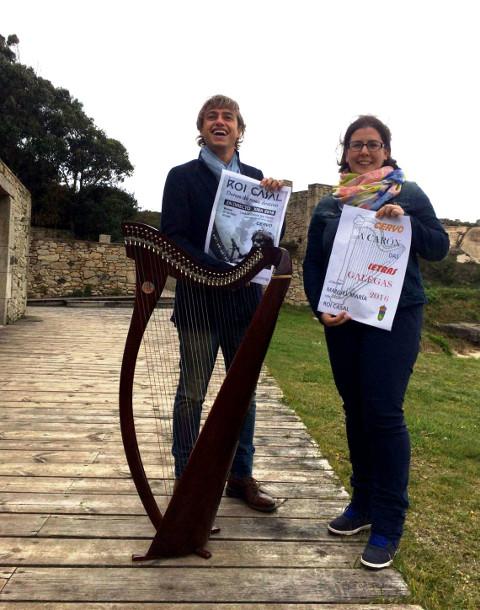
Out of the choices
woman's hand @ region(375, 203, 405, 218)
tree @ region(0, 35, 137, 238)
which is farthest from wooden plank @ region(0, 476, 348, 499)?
tree @ region(0, 35, 137, 238)

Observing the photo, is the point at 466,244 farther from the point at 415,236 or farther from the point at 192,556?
the point at 192,556

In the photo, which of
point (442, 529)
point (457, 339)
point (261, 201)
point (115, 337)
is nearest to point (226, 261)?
point (261, 201)

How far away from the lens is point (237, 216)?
202 centimetres

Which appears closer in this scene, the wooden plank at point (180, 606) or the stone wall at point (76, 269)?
the wooden plank at point (180, 606)

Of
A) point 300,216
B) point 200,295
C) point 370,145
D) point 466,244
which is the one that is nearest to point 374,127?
point 370,145

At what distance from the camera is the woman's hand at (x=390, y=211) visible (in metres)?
1.81

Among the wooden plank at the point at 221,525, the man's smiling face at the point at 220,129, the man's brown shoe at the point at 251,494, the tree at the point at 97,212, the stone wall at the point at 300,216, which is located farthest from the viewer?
the tree at the point at 97,212

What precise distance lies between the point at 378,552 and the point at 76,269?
48.5ft

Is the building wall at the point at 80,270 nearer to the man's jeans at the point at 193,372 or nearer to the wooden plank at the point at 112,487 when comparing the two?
the wooden plank at the point at 112,487

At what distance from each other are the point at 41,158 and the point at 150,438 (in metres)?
18.5

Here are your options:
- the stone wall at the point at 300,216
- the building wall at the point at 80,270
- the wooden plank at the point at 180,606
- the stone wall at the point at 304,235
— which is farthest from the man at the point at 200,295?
the stone wall at the point at 300,216

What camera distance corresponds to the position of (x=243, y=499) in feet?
7.56

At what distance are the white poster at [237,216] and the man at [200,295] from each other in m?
0.06

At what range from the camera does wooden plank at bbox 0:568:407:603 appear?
1.60 m
